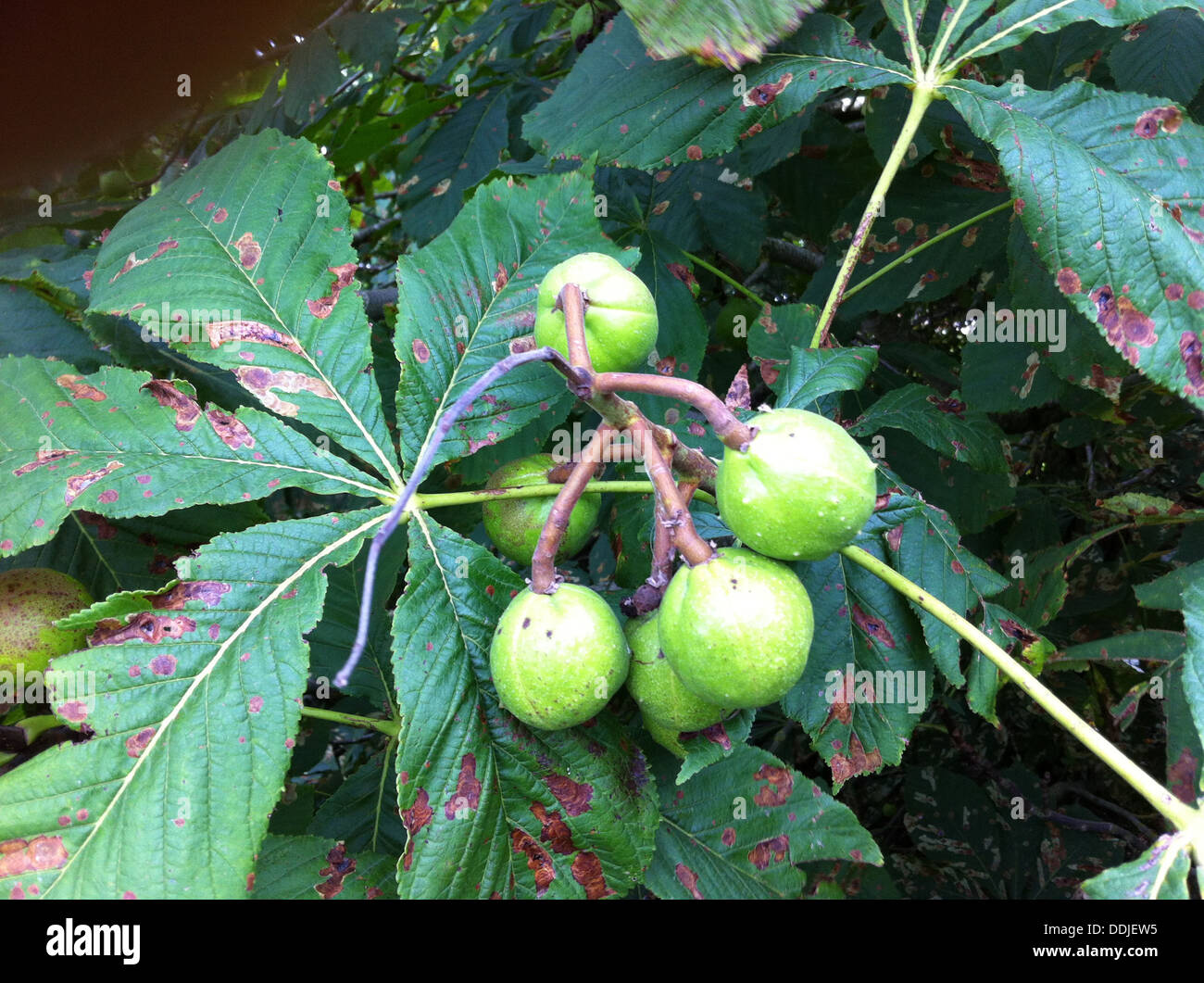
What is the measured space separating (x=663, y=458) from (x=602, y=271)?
1.27 ft

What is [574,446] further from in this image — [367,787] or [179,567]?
[367,787]

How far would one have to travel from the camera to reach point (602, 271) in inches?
57.8

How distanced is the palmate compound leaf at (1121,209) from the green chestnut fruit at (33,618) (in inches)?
83.1

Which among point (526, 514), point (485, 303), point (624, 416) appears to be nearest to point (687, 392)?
point (624, 416)

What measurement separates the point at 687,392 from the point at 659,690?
523mm

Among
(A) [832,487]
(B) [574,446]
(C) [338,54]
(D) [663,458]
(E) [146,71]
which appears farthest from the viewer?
(C) [338,54]

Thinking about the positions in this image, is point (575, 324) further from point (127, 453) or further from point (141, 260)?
point (141, 260)

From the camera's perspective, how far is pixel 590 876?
148cm

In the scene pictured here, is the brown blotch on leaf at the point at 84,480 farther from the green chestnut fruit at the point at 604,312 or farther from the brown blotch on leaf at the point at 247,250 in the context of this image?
the green chestnut fruit at the point at 604,312

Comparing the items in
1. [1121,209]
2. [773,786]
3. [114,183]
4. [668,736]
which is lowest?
[773,786]

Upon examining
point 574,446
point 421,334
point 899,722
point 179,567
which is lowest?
point 899,722

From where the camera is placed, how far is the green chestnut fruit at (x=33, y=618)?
5.50ft

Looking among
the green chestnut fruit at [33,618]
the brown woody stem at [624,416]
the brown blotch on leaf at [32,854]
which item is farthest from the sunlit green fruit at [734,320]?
the brown blotch on leaf at [32,854]
